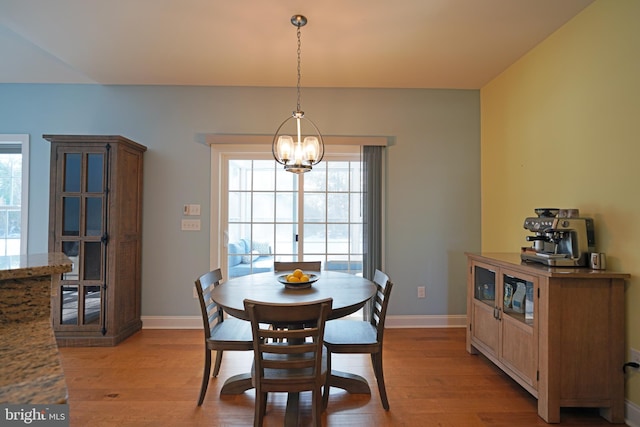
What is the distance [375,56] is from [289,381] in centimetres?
266

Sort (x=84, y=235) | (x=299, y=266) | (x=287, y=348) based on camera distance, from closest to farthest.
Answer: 1. (x=287, y=348)
2. (x=299, y=266)
3. (x=84, y=235)

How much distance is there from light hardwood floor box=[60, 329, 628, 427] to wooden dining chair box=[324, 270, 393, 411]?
0.61 feet

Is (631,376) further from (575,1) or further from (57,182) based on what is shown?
(57,182)

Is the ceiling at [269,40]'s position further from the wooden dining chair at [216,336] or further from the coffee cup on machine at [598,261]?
the wooden dining chair at [216,336]

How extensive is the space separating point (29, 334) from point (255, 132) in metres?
2.88

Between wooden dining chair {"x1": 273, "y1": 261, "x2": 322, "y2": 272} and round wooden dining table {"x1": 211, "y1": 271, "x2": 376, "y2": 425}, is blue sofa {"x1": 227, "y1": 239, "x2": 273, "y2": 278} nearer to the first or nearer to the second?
wooden dining chair {"x1": 273, "y1": 261, "x2": 322, "y2": 272}

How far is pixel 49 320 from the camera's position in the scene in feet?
3.63

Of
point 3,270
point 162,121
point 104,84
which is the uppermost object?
point 104,84

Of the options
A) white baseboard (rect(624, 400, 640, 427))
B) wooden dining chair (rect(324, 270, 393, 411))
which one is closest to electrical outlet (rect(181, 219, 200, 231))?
wooden dining chair (rect(324, 270, 393, 411))

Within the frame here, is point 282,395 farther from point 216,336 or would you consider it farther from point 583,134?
point 583,134

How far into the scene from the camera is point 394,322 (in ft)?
11.6

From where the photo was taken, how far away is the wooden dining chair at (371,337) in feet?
6.65

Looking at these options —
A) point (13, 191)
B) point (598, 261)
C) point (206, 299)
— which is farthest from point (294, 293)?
point (13, 191)

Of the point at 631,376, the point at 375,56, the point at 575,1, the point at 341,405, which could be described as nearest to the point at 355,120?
the point at 375,56
